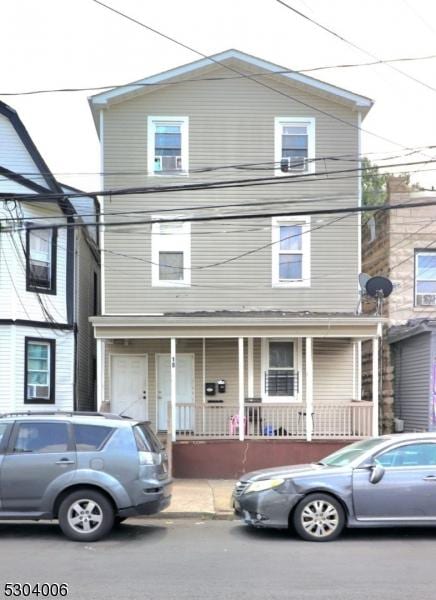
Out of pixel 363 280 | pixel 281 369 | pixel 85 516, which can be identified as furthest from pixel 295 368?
pixel 85 516

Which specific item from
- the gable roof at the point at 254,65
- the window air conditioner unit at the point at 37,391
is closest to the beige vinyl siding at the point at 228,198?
the gable roof at the point at 254,65

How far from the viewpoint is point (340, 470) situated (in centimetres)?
812

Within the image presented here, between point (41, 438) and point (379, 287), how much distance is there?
32.2 ft

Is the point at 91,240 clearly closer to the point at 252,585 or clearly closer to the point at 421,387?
the point at 421,387

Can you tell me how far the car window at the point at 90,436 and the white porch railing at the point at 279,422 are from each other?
19.0ft

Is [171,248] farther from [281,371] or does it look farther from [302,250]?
[281,371]

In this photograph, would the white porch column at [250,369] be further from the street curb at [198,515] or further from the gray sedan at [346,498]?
the gray sedan at [346,498]

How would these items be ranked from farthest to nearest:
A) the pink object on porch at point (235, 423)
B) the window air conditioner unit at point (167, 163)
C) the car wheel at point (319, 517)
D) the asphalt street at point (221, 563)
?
the window air conditioner unit at point (167, 163) → the pink object on porch at point (235, 423) → the car wheel at point (319, 517) → the asphalt street at point (221, 563)

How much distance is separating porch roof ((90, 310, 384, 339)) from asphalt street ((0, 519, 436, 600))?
5.85 metres

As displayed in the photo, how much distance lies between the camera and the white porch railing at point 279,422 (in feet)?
46.7

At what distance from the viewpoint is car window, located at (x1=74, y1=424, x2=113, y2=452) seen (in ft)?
26.6

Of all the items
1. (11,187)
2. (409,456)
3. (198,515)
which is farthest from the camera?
(11,187)

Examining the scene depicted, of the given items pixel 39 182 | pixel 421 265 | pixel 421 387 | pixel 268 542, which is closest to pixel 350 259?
pixel 421 265

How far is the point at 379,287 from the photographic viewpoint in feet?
50.9
